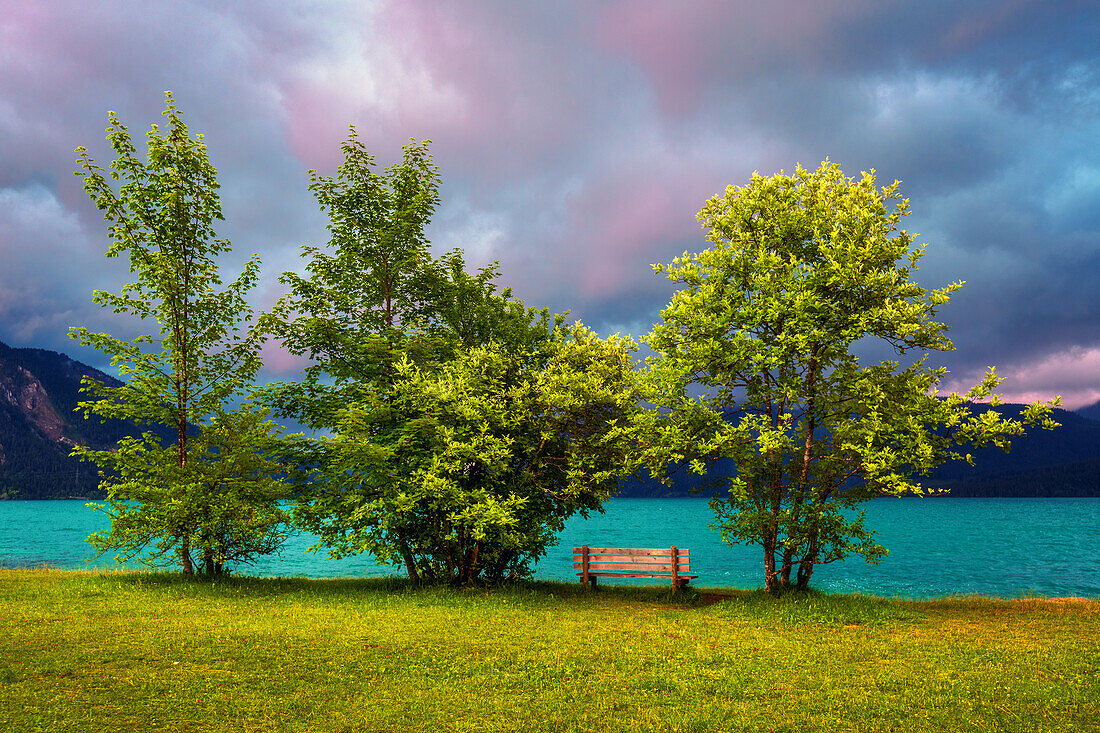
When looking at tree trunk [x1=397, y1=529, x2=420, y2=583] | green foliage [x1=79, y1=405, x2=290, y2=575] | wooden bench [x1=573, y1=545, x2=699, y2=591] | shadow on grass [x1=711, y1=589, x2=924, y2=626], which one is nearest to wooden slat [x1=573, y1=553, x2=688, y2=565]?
wooden bench [x1=573, y1=545, x2=699, y2=591]

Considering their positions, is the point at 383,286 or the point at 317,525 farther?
the point at 383,286

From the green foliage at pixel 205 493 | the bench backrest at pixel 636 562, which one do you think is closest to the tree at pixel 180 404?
the green foliage at pixel 205 493

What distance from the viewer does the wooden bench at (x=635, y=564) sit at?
25.1 meters

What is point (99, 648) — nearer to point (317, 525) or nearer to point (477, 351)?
point (317, 525)

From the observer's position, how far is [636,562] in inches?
1014

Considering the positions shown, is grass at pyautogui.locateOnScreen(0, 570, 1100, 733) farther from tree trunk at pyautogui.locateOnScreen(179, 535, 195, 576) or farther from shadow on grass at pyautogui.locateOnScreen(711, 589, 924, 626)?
tree trunk at pyautogui.locateOnScreen(179, 535, 195, 576)

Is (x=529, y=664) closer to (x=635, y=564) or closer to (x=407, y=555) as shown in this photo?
(x=407, y=555)

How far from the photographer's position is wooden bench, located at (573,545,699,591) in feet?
82.2

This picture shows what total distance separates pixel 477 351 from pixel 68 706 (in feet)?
55.2

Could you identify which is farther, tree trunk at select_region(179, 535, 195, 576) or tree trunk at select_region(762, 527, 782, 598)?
tree trunk at select_region(179, 535, 195, 576)

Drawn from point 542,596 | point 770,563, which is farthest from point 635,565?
point 770,563

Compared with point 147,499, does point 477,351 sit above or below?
above

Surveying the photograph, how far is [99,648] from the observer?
534 inches

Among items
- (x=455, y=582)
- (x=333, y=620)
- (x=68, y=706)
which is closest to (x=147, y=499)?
(x=333, y=620)
